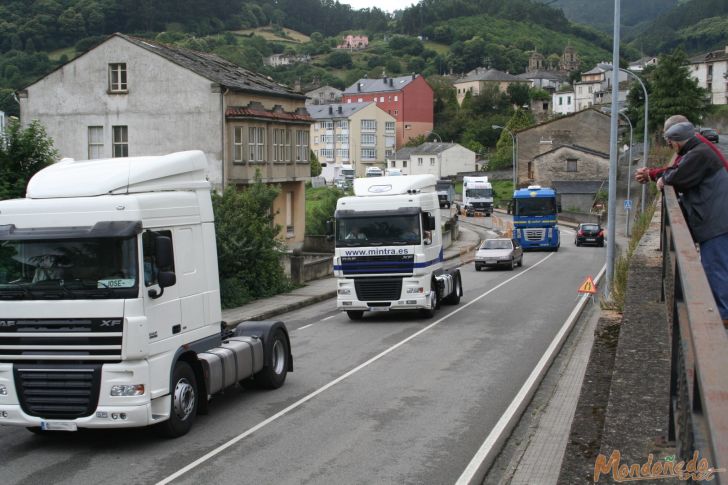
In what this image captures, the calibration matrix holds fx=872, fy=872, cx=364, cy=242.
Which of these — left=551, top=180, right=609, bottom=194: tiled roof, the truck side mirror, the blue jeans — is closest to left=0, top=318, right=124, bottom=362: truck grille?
the blue jeans

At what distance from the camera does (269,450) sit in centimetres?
1069

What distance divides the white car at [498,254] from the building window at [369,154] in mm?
95260

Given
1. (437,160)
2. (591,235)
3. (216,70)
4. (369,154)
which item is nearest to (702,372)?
(216,70)

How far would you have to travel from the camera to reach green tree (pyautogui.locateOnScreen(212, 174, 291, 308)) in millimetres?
26922

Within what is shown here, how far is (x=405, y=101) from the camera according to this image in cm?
14462

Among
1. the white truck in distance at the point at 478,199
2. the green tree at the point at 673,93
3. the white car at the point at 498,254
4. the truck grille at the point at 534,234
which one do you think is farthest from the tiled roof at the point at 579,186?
the white car at the point at 498,254

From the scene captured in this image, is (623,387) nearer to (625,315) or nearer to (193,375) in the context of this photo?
(625,315)

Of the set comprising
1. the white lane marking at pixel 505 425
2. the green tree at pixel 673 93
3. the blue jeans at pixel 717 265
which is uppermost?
the green tree at pixel 673 93

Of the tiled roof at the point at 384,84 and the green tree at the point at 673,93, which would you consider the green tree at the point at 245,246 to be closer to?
the green tree at the point at 673,93

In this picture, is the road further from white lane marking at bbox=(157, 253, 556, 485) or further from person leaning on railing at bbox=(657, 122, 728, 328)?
person leaning on railing at bbox=(657, 122, 728, 328)

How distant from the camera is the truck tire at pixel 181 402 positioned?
11.0m

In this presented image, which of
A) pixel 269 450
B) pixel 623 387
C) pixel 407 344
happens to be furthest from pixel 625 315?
pixel 407 344

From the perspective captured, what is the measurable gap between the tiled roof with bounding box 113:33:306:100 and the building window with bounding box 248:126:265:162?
184 centimetres

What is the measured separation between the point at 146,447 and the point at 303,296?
18.3 m
